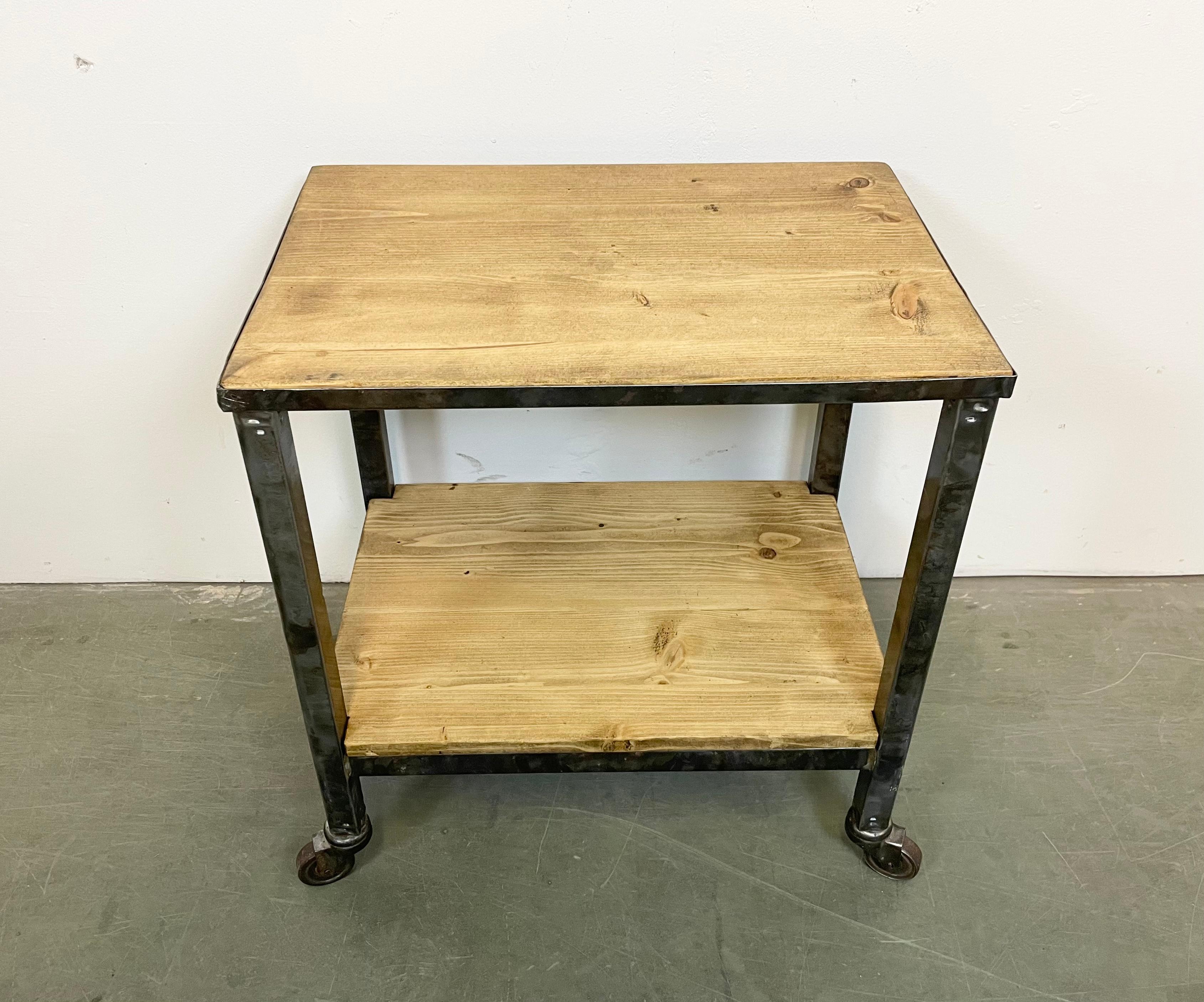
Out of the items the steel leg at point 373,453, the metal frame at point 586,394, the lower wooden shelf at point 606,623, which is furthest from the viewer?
the steel leg at point 373,453

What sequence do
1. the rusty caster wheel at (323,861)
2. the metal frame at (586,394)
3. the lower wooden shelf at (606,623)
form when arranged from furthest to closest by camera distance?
the rusty caster wheel at (323,861)
the lower wooden shelf at (606,623)
the metal frame at (586,394)

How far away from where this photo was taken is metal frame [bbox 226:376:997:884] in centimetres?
94

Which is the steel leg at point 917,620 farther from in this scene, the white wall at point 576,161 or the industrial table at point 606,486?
the white wall at point 576,161

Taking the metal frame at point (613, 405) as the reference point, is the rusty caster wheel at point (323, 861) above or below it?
below

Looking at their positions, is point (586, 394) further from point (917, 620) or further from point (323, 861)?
point (323, 861)

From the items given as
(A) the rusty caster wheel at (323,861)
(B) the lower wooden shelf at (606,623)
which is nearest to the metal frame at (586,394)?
(B) the lower wooden shelf at (606,623)

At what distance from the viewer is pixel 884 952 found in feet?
4.30

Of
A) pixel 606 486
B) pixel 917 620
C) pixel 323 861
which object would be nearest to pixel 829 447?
pixel 606 486

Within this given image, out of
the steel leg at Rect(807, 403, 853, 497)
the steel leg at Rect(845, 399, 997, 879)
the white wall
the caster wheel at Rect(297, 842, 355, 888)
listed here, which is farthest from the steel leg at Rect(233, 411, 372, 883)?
the steel leg at Rect(807, 403, 853, 497)

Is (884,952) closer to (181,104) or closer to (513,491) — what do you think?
(513,491)

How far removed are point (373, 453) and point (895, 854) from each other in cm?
92

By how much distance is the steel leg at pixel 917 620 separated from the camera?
102 centimetres

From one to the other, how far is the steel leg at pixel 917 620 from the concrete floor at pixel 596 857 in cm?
6

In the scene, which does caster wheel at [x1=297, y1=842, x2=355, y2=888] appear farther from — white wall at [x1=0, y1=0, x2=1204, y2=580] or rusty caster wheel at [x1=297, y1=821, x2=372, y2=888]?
white wall at [x1=0, y1=0, x2=1204, y2=580]
